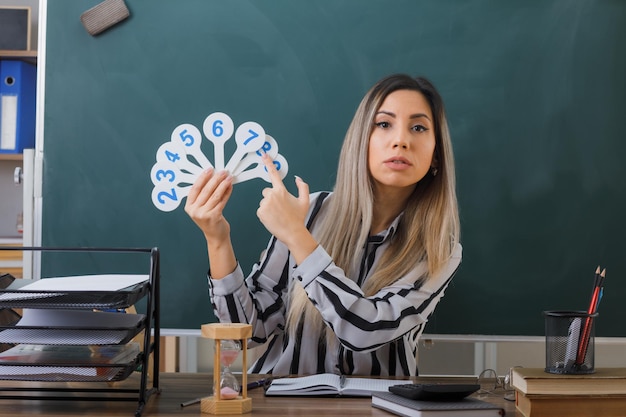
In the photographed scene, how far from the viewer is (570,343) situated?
1.23m

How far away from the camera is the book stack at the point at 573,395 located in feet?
3.77

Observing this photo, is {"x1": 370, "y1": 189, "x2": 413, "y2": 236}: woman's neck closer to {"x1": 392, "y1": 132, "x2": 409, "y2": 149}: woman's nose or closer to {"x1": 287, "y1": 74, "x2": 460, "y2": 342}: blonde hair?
{"x1": 287, "y1": 74, "x2": 460, "y2": 342}: blonde hair

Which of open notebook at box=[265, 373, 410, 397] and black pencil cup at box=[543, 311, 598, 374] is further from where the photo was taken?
open notebook at box=[265, 373, 410, 397]

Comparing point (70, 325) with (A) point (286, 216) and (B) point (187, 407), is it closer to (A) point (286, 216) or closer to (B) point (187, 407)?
(B) point (187, 407)

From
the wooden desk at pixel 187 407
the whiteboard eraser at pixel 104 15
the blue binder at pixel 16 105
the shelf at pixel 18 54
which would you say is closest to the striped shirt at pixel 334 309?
the wooden desk at pixel 187 407

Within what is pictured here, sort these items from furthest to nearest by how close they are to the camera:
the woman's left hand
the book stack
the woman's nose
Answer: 1. the woman's nose
2. the woman's left hand
3. the book stack

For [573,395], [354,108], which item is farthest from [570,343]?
[354,108]

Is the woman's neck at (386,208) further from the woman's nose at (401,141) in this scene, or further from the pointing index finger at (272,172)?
the pointing index finger at (272,172)

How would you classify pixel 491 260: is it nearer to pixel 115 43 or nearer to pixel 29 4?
pixel 115 43

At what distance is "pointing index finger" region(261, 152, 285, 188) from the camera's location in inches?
63.0

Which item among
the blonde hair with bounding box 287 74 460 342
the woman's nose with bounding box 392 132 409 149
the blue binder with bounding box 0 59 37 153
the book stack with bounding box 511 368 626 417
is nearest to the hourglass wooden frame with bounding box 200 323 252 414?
the book stack with bounding box 511 368 626 417

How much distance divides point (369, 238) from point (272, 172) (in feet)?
1.29

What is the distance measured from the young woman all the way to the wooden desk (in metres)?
0.41

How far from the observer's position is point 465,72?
2.28 m
